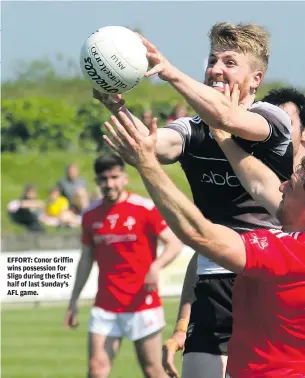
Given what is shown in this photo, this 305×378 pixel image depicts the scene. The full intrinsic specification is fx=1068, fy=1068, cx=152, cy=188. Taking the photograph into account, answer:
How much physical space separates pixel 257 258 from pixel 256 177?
1.31 meters

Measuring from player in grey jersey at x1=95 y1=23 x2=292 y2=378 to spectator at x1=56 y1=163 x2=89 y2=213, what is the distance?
60.3 feet

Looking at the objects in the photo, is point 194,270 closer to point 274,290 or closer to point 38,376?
point 274,290

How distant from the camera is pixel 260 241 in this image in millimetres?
4664

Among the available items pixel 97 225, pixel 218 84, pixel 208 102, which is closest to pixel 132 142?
pixel 208 102

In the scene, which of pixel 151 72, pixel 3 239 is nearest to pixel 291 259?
pixel 151 72

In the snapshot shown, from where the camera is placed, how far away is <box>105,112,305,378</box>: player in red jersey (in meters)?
4.55

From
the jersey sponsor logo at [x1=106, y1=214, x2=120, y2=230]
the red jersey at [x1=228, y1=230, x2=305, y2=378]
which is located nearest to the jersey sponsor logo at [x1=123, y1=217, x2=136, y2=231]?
the jersey sponsor logo at [x1=106, y1=214, x2=120, y2=230]

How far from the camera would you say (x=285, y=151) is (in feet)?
20.4

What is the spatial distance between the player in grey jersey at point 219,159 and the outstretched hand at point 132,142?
1.39 metres

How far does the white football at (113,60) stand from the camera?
5.37 m

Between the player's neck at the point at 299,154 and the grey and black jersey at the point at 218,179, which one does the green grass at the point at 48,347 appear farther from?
the grey and black jersey at the point at 218,179

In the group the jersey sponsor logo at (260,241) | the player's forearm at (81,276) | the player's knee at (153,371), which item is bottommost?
the player's knee at (153,371)

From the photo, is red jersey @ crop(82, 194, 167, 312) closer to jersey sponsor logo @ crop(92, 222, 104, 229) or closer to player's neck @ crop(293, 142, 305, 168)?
jersey sponsor logo @ crop(92, 222, 104, 229)

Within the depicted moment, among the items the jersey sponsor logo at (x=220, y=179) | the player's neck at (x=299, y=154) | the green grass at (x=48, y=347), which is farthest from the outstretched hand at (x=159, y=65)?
the green grass at (x=48, y=347)
